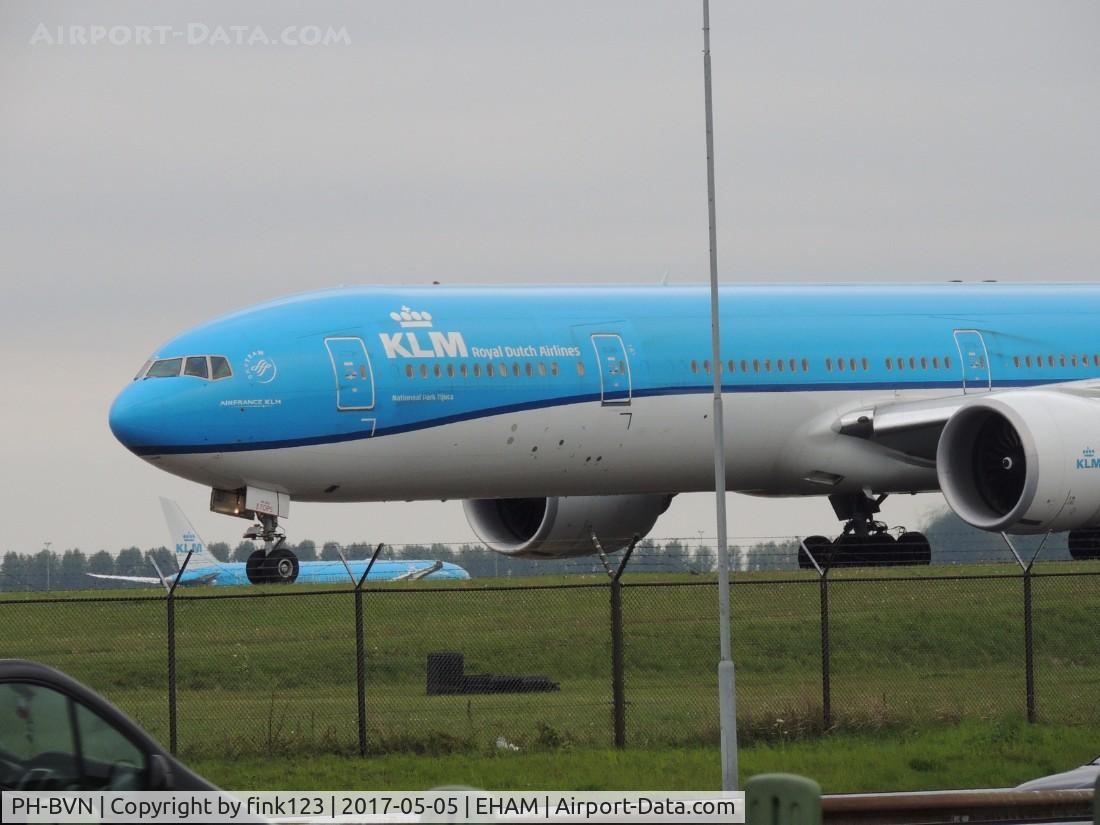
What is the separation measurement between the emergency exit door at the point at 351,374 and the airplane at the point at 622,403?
0.03 meters

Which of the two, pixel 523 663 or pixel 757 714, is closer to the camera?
pixel 757 714

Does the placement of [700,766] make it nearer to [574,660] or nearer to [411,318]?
[574,660]

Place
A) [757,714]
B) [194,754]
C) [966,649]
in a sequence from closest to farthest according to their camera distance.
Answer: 1. [194,754]
2. [757,714]
3. [966,649]

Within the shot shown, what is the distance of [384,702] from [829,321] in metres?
11.8

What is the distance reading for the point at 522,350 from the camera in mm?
30750

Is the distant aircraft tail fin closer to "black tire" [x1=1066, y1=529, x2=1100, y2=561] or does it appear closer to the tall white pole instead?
"black tire" [x1=1066, y1=529, x2=1100, y2=561]

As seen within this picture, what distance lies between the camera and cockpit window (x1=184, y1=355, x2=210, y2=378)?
2933 centimetres

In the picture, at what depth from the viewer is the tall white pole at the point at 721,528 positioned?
62.6 ft

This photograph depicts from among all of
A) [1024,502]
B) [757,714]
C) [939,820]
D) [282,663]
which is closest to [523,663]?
[282,663]

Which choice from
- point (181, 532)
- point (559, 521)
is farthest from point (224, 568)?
point (559, 521)

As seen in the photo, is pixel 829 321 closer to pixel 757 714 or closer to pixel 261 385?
pixel 261 385

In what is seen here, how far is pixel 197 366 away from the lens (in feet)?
96.5

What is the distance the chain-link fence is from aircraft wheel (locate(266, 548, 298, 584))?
70 centimetres

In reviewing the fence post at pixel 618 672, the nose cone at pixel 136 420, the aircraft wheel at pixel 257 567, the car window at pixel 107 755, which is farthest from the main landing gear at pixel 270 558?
the car window at pixel 107 755
